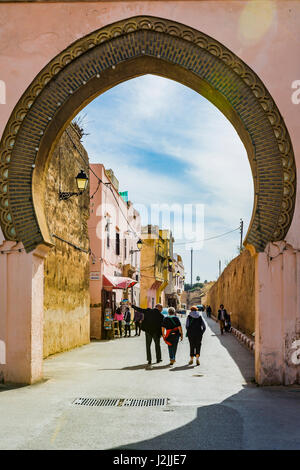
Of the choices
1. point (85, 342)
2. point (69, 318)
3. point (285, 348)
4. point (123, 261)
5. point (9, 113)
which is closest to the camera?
point (285, 348)

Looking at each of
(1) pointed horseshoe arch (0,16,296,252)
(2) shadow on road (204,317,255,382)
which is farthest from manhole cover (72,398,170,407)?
(1) pointed horseshoe arch (0,16,296,252)

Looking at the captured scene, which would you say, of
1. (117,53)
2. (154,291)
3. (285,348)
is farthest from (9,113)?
(154,291)

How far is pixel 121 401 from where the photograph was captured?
7.28 meters

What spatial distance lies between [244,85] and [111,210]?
15180mm

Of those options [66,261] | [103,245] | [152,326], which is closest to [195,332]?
[152,326]

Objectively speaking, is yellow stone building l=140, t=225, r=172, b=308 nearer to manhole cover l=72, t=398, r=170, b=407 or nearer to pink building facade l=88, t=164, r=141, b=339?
pink building facade l=88, t=164, r=141, b=339

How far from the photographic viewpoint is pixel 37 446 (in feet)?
16.2

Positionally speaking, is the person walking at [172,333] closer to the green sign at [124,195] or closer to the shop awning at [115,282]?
the shop awning at [115,282]

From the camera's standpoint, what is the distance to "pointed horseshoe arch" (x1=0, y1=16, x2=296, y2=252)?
8500 millimetres

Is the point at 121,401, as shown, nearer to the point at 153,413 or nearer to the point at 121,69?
the point at 153,413

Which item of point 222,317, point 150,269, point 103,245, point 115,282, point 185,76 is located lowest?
point 222,317

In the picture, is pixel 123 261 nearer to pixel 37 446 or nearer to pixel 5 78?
pixel 5 78

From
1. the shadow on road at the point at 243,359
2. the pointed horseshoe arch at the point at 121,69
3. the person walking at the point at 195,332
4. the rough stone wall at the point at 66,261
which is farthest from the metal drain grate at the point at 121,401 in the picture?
the rough stone wall at the point at 66,261

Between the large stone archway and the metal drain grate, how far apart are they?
1511 mm
